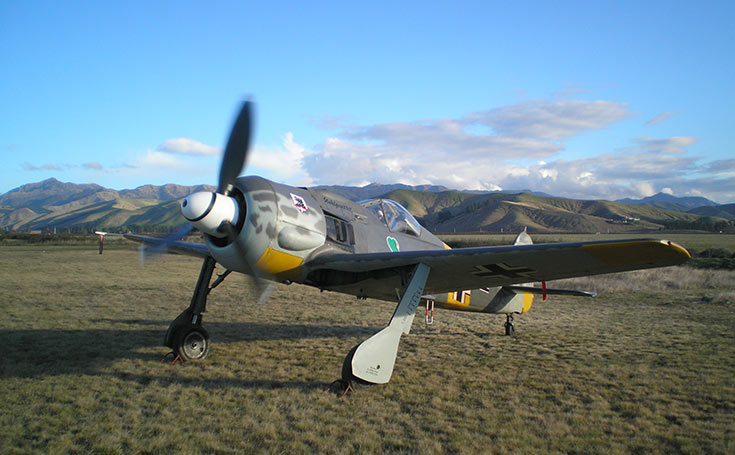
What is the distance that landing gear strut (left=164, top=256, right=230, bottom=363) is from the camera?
6.31 meters

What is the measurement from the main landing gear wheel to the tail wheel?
2.45 m

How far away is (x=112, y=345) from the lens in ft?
23.6

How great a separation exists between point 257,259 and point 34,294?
11.9 meters

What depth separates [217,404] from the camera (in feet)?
15.3

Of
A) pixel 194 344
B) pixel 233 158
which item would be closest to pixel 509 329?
pixel 194 344

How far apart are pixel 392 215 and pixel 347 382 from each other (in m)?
3.03

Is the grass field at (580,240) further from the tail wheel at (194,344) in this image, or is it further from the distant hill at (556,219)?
→ the distant hill at (556,219)

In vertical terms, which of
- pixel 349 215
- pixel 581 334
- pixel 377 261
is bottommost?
pixel 581 334

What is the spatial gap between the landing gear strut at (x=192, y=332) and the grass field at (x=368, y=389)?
28cm

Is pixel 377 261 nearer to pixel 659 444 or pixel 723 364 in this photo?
pixel 659 444

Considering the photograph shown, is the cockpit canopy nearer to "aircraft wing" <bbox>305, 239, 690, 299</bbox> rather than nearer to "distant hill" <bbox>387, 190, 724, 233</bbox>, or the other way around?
"aircraft wing" <bbox>305, 239, 690, 299</bbox>

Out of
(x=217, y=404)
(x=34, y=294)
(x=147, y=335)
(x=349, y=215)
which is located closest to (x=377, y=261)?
(x=349, y=215)

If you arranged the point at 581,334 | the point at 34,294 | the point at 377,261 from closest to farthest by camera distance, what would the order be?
the point at 377,261 → the point at 581,334 → the point at 34,294

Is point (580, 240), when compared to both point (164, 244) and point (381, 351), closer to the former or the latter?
point (381, 351)
